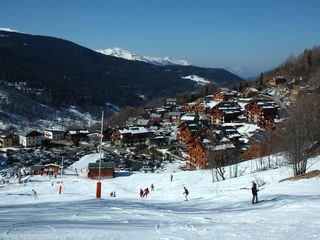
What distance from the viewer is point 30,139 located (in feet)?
238

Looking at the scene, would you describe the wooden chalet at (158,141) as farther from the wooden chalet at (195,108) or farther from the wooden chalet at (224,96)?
the wooden chalet at (224,96)

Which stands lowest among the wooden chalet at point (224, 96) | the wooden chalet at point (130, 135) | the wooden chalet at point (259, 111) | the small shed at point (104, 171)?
the small shed at point (104, 171)

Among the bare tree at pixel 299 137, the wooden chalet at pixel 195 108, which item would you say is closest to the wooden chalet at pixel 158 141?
the wooden chalet at pixel 195 108

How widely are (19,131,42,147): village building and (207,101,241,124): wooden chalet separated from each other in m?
46.2

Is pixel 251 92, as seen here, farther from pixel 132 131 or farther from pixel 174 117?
pixel 132 131

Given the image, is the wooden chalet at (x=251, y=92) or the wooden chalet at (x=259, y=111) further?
the wooden chalet at (x=251, y=92)

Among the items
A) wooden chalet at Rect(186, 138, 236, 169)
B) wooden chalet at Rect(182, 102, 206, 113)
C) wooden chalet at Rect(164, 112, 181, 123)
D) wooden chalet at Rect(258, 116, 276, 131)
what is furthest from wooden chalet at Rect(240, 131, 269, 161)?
wooden chalet at Rect(164, 112, 181, 123)

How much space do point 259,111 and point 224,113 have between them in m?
7.81

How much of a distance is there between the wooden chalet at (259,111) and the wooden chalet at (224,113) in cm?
301

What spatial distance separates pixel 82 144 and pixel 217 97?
4509 centimetres

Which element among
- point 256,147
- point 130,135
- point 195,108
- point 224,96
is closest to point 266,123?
point 256,147

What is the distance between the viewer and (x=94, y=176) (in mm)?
32469

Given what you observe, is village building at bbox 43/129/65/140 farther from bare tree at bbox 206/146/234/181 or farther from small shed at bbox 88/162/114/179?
bare tree at bbox 206/146/234/181

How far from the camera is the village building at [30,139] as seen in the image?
72.0 meters
